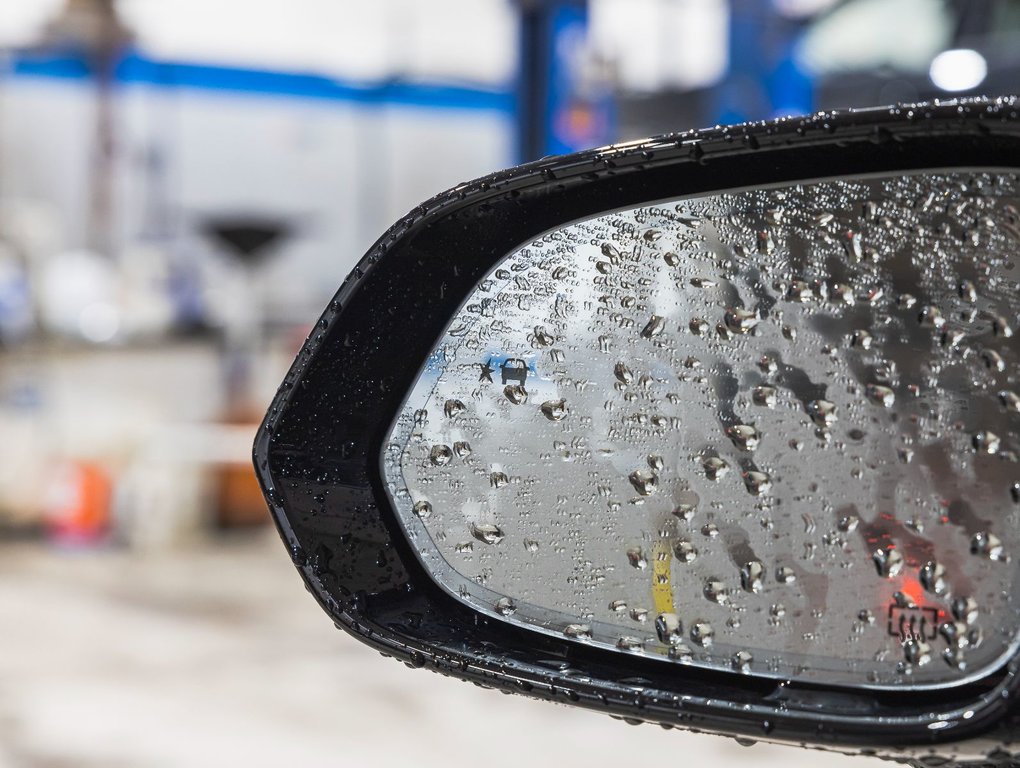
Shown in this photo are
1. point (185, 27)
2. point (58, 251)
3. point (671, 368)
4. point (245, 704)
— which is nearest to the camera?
point (671, 368)

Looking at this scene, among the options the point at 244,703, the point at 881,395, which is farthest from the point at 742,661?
the point at 244,703

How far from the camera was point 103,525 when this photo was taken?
198 inches

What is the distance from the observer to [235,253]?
571 cm

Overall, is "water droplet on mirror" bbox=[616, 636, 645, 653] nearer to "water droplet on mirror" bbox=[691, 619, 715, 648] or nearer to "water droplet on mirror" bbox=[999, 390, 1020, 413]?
"water droplet on mirror" bbox=[691, 619, 715, 648]

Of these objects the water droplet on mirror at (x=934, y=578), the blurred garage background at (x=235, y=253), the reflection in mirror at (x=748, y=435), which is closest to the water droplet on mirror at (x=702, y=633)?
the reflection in mirror at (x=748, y=435)

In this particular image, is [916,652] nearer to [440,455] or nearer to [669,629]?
[669,629]

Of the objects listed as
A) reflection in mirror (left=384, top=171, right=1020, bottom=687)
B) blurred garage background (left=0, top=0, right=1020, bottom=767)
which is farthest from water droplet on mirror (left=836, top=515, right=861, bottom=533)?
blurred garage background (left=0, top=0, right=1020, bottom=767)

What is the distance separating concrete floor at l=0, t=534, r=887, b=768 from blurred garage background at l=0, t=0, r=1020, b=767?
0.01 m

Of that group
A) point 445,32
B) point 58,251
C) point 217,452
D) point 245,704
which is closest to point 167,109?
point 58,251

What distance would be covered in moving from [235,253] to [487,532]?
5306mm

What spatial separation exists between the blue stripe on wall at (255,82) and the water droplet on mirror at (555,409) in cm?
643

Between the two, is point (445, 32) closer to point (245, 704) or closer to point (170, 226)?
point (170, 226)

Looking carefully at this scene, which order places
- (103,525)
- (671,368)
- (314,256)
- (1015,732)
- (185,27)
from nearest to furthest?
(1015,732)
(671,368)
(103,525)
(185,27)
(314,256)

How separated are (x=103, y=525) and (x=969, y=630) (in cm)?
498
